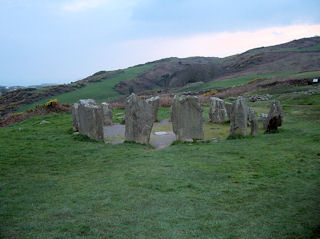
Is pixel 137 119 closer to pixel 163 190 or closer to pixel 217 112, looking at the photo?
pixel 163 190

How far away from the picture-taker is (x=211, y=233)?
4.63m

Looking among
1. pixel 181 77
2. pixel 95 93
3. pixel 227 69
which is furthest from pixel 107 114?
pixel 227 69

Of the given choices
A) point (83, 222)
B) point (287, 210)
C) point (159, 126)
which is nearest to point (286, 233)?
point (287, 210)

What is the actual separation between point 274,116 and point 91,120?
25.8 ft

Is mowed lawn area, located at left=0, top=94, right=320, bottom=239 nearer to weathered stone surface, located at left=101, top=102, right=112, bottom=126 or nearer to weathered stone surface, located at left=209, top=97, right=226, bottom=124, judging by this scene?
weathered stone surface, located at left=209, top=97, right=226, bottom=124

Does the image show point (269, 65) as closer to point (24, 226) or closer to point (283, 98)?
point (283, 98)

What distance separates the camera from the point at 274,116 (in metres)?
12.8

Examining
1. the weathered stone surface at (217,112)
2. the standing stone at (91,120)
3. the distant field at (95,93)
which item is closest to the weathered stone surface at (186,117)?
the standing stone at (91,120)

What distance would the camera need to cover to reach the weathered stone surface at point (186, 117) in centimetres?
1215

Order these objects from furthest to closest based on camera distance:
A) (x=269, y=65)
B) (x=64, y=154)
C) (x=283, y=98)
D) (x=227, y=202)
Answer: (x=269, y=65) → (x=283, y=98) → (x=64, y=154) → (x=227, y=202)

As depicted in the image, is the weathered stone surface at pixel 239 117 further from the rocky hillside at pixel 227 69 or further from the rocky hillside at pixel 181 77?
the rocky hillside at pixel 227 69

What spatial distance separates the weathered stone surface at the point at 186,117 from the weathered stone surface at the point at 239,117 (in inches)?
54.6

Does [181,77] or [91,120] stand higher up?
[181,77]

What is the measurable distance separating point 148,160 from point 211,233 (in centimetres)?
476
